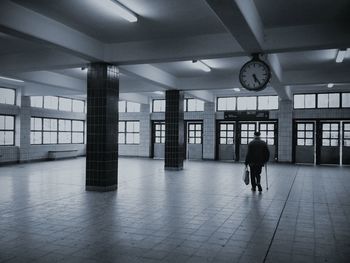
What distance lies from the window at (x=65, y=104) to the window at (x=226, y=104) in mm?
7554

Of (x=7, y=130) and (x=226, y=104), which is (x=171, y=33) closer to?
(x=7, y=130)

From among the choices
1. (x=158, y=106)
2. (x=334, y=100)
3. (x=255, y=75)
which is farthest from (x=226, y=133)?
(x=255, y=75)

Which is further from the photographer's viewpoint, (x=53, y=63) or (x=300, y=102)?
(x=300, y=102)

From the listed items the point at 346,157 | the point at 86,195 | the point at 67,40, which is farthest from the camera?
the point at 346,157

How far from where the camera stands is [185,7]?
5570 millimetres

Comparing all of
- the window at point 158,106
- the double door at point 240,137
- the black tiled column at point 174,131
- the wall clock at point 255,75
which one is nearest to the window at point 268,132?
the double door at point 240,137

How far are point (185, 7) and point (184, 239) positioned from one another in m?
3.52

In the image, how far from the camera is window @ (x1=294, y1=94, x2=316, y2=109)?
1555 cm

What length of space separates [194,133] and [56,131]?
266 inches

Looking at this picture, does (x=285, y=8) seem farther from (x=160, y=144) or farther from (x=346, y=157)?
(x=160, y=144)

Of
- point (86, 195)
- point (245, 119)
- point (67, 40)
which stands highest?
point (67, 40)

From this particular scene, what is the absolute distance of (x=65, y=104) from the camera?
57.9 ft

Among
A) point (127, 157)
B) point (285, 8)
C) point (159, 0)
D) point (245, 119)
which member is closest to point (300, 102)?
point (245, 119)

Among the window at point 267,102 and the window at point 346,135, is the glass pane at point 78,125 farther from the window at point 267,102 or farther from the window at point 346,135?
the window at point 346,135
